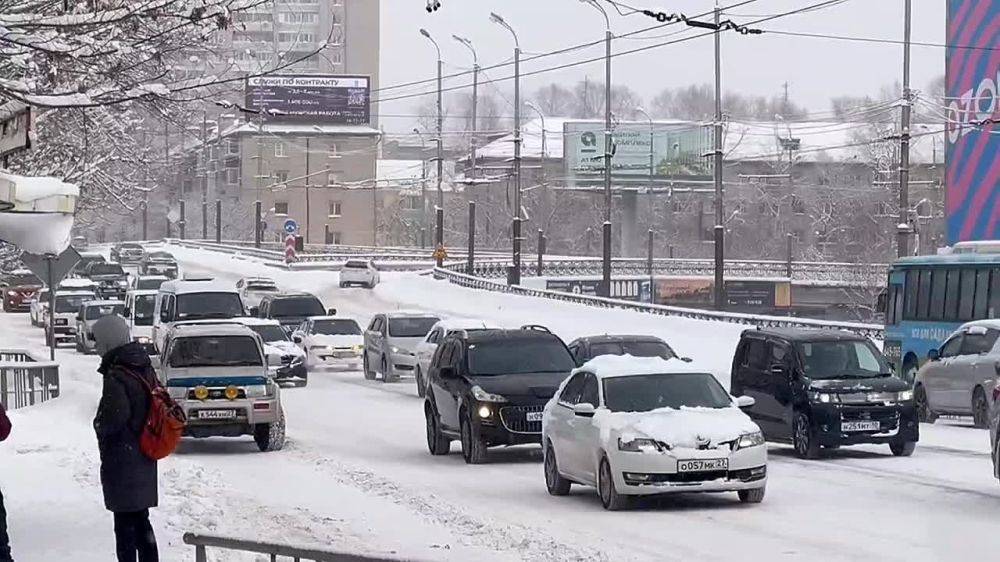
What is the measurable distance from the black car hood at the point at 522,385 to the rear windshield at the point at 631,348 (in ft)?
26.0

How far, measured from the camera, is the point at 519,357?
2395 centimetres

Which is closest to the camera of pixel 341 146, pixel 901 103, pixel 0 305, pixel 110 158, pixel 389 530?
pixel 389 530

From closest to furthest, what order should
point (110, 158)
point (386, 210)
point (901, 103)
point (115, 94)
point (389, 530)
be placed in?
point (115, 94), point (389, 530), point (110, 158), point (901, 103), point (386, 210)

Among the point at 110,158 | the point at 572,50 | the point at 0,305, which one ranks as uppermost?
the point at 572,50

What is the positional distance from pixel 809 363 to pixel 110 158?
41.5 feet

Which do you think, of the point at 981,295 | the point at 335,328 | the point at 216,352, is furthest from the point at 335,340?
the point at 216,352

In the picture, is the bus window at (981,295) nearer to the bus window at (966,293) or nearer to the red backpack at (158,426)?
the bus window at (966,293)

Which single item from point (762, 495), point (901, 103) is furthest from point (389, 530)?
point (901, 103)

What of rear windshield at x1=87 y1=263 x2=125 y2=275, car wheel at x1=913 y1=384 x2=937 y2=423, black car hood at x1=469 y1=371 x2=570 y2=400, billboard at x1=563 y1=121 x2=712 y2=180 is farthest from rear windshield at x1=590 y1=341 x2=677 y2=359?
billboard at x1=563 y1=121 x2=712 y2=180

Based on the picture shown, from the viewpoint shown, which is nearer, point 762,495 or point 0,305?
point 762,495

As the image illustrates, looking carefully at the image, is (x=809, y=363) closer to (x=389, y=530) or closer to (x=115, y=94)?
(x=389, y=530)

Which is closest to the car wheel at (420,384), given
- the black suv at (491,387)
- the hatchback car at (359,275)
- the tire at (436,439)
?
the black suv at (491,387)

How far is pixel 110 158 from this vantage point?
29.5 metres

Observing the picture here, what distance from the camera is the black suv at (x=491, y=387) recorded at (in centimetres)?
2222
